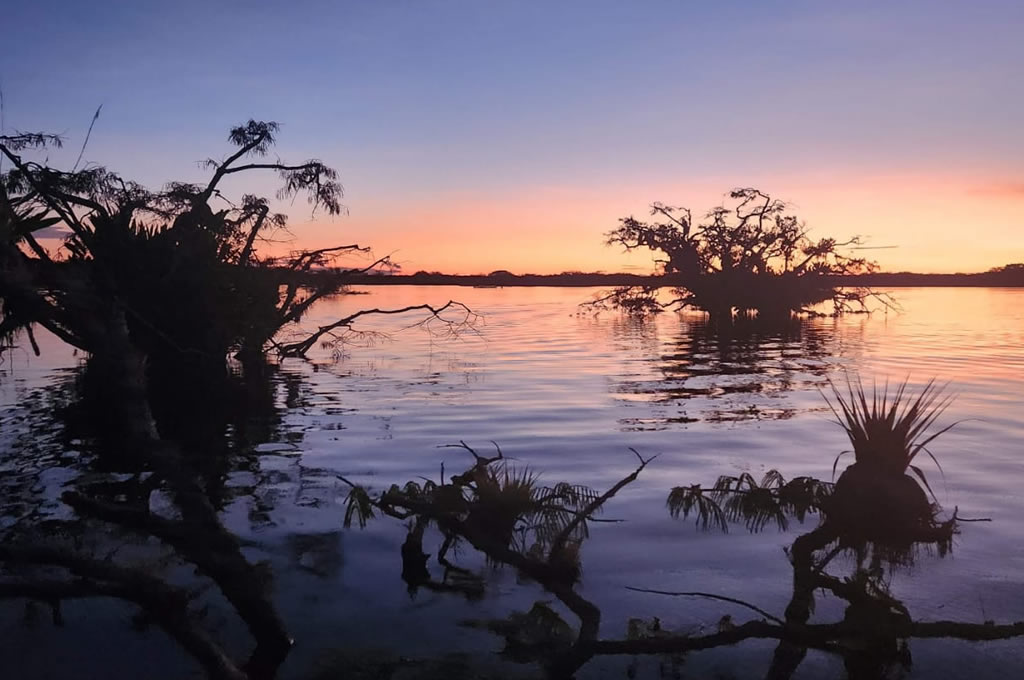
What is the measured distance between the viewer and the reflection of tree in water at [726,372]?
17.4m

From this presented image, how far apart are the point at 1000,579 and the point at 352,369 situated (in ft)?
70.0

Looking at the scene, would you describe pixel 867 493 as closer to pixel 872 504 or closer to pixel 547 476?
pixel 872 504

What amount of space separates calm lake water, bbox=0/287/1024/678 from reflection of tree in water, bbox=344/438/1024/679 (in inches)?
7.0

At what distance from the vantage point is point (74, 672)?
5.59m

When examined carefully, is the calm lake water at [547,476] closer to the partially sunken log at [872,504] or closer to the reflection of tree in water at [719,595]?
the reflection of tree in water at [719,595]

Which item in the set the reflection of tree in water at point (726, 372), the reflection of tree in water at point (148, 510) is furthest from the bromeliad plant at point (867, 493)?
the reflection of tree in water at point (726, 372)

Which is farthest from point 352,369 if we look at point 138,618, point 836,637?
point 836,637

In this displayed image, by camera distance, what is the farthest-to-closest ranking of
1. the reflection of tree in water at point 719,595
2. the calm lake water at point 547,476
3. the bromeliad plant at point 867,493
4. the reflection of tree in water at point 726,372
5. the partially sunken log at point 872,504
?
the reflection of tree in water at point 726,372 < the partially sunken log at point 872,504 < the bromeliad plant at point 867,493 < the calm lake water at point 547,476 < the reflection of tree in water at point 719,595

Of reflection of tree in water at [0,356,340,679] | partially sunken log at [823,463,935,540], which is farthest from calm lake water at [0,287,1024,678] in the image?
partially sunken log at [823,463,935,540]

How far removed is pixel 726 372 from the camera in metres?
24.9

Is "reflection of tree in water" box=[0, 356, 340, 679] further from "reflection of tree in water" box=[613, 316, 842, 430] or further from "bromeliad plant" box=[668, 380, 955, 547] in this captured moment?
"reflection of tree in water" box=[613, 316, 842, 430]

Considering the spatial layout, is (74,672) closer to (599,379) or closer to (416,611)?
(416,611)

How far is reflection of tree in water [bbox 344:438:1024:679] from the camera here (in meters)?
5.11

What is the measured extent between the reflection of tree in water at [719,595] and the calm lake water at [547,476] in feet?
0.59
